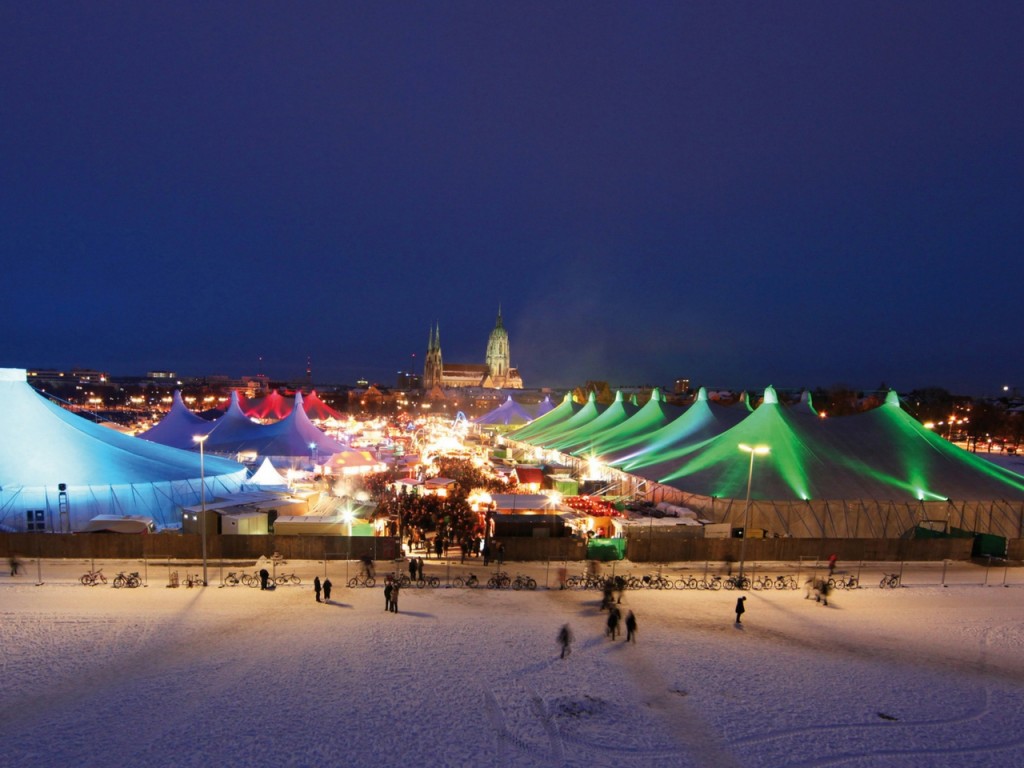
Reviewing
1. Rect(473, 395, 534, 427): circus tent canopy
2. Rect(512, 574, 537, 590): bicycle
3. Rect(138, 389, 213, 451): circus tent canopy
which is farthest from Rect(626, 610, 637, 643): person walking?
Rect(473, 395, 534, 427): circus tent canopy

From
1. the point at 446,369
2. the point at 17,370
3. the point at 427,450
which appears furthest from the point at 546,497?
the point at 446,369

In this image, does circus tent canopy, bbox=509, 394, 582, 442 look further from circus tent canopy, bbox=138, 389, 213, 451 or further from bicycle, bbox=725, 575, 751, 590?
bicycle, bbox=725, 575, 751, 590

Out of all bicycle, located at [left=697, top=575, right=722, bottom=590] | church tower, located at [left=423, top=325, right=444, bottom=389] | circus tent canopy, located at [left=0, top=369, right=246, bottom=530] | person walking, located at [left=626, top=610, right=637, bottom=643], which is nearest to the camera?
person walking, located at [left=626, top=610, right=637, bottom=643]

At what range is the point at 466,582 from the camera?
511 inches

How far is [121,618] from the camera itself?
1013cm

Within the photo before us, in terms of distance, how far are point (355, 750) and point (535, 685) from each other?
260 centimetres

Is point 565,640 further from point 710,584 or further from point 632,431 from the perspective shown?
point 632,431

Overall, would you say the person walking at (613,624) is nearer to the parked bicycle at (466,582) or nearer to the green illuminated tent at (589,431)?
the parked bicycle at (466,582)

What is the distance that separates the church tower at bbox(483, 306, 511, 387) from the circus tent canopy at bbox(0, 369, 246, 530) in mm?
134392

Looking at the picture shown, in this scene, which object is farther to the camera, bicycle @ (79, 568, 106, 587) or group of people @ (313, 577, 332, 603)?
bicycle @ (79, 568, 106, 587)

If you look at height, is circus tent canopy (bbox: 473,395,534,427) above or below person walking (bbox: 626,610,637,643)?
above

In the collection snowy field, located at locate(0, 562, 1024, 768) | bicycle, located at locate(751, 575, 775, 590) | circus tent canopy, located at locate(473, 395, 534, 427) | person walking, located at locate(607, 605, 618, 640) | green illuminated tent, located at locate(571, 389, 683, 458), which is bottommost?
bicycle, located at locate(751, 575, 775, 590)

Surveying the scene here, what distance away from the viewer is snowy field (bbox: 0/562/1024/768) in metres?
6.64

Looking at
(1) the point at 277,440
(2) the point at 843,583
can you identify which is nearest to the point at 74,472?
(1) the point at 277,440
